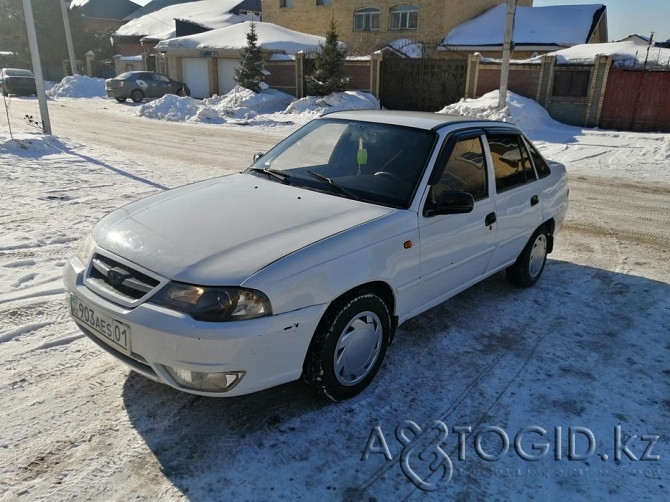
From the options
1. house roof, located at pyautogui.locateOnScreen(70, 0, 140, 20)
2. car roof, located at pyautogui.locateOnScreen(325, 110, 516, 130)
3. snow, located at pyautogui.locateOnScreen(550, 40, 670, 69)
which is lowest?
car roof, located at pyautogui.locateOnScreen(325, 110, 516, 130)

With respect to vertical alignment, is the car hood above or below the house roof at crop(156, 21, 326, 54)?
below

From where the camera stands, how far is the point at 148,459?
2783 mm

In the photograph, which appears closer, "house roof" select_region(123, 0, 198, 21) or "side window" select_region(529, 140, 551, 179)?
"side window" select_region(529, 140, 551, 179)

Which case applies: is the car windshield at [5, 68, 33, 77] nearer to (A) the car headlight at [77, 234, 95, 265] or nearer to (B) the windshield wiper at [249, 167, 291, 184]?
(B) the windshield wiper at [249, 167, 291, 184]

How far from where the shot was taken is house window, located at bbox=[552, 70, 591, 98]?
63.3 ft

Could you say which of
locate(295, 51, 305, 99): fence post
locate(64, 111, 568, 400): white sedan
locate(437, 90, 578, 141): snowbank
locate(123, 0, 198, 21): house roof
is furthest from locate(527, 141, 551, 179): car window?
locate(123, 0, 198, 21): house roof

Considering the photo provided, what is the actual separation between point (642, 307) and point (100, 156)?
10.9m

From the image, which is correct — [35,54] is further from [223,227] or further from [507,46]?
[507,46]

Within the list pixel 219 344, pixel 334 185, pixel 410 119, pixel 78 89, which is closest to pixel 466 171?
pixel 410 119

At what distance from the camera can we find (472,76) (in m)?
22.3

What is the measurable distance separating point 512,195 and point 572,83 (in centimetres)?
1752

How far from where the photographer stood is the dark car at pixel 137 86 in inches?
1117

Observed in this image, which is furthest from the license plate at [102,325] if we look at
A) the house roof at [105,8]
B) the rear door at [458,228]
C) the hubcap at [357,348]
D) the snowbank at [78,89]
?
the house roof at [105,8]

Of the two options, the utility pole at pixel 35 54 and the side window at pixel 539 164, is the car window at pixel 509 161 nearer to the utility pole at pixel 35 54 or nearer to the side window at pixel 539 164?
the side window at pixel 539 164
